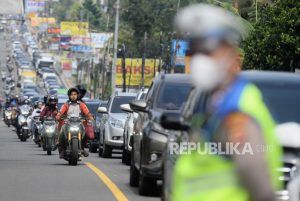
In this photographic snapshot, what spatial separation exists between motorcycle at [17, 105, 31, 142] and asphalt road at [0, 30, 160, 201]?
597 inches

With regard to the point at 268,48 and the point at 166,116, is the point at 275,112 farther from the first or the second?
the point at 268,48

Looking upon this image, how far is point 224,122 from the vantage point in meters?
5.49

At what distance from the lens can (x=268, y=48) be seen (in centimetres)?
4366

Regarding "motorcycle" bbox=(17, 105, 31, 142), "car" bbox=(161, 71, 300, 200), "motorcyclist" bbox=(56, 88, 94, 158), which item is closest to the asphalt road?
"motorcyclist" bbox=(56, 88, 94, 158)

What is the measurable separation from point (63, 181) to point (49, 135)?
1136 cm

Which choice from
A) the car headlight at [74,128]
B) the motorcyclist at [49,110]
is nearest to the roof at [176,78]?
the car headlight at [74,128]

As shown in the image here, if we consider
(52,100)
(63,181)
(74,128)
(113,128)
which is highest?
(74,128)

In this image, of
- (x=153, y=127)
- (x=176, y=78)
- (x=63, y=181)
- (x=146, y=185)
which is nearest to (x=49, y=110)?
(x=63, y=181)

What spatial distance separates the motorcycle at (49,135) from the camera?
30562 mm

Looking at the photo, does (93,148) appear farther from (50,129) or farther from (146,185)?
(146,185)

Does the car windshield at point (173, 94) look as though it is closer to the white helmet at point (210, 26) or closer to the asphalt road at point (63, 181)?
the asphalt road at point (63, 181)

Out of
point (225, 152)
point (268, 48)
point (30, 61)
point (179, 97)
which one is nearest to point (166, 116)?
point (225, 152)

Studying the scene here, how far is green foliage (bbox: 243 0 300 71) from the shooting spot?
139 ft

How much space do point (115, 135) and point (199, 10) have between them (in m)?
23.6
